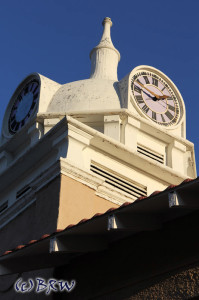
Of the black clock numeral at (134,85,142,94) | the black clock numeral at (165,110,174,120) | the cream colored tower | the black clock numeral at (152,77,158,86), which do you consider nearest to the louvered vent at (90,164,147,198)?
the cream colored tower

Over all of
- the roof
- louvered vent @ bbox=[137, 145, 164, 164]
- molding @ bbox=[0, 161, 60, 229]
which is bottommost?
the roof

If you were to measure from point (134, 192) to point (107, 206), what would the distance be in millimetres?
1858

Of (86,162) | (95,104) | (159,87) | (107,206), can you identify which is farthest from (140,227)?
(159,87)

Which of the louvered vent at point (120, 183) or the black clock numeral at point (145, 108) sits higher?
the black clock numeral at point (145, 108)

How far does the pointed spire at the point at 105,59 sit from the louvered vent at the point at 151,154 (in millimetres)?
3420

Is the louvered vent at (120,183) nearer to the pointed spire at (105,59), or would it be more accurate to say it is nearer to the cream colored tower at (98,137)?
the cream colored tower at (98,137)

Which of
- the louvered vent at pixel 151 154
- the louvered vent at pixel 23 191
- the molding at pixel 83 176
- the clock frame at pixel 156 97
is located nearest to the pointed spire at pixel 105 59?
the clock frame at pixel 156 97

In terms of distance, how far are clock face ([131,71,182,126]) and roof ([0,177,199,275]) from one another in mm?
9544

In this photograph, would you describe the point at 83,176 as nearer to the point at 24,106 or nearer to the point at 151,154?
the point at 151,154

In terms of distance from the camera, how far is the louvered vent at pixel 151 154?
2012 centimetres

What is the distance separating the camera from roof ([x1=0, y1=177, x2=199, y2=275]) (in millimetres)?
9875

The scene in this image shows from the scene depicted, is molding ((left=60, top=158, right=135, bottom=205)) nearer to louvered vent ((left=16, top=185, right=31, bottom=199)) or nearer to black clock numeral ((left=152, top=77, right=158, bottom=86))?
louvered vent ((left=16, top=185, right=31, bottom=199))

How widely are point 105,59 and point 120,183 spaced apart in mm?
6394

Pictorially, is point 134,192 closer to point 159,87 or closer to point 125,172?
point 125,172
